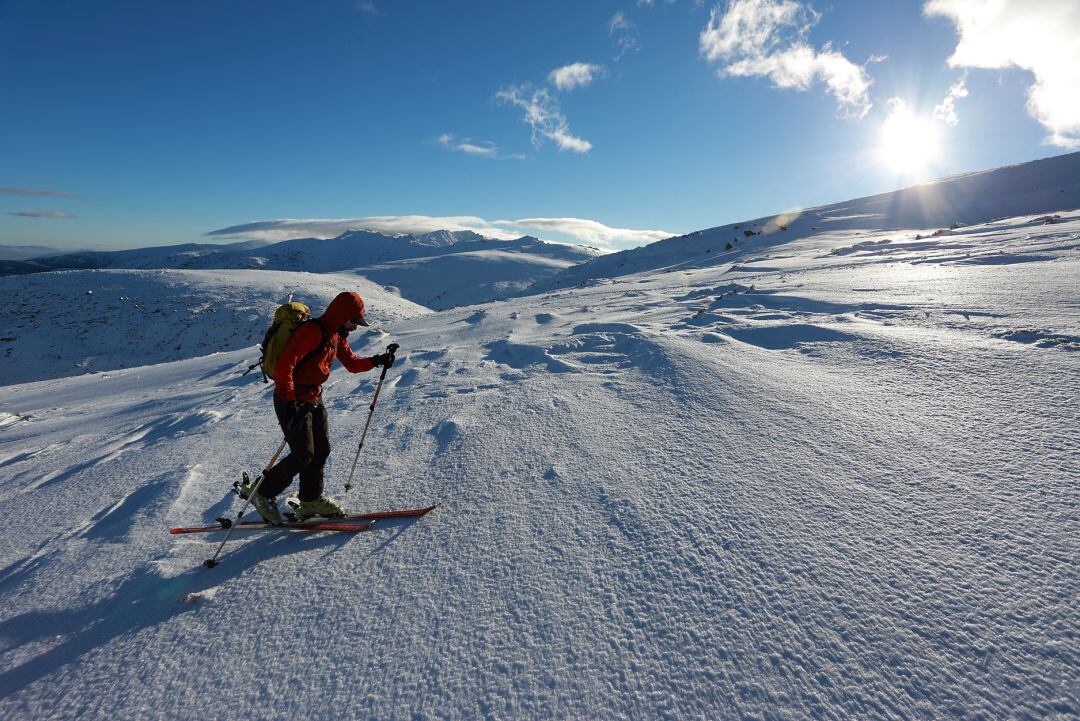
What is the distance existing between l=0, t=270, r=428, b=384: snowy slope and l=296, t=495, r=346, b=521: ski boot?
23379 mm

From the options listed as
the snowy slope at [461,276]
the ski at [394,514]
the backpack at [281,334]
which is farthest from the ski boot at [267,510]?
the snowy slope at [461,276]

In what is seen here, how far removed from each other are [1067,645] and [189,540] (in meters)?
5.50

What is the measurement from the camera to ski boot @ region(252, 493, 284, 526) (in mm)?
3717

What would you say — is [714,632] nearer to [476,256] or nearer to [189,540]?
[189,540]

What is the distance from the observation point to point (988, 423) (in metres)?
3.61

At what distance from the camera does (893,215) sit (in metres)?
25.4

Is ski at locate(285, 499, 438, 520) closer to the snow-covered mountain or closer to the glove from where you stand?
the glove

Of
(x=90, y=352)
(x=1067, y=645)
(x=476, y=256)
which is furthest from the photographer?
(x=476, y=256)

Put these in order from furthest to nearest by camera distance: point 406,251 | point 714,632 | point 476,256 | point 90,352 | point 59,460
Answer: point 406,251, point 476,256, point 90,352, point 59,460, point 714,632

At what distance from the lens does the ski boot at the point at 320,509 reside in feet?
12.3

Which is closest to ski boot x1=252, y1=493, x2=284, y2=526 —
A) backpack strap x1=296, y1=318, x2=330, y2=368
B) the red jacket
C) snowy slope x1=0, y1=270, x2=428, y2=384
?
the red jacket

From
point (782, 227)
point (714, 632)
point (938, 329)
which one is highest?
point (782, 227)

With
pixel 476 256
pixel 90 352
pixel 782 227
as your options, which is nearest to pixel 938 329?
pixel 782 227

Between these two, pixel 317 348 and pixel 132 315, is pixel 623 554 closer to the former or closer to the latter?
pixel 317 348
